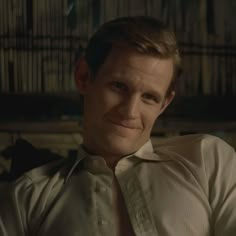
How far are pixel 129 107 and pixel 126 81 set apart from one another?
51mm

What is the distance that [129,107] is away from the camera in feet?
3.29

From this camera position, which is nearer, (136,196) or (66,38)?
(136,196)

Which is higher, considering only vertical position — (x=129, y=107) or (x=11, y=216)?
(x=129, y=107)

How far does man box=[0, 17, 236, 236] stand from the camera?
990mm

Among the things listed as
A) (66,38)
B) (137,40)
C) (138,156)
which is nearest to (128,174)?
(138,156)

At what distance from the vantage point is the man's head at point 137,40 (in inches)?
39.2

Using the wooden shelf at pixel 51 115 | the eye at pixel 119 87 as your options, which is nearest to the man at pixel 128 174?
the eye at pixel 119 87

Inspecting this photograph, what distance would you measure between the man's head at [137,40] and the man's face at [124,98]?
0.01 metres

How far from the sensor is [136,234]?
3.20 feet

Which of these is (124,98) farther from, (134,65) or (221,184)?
(221,184)

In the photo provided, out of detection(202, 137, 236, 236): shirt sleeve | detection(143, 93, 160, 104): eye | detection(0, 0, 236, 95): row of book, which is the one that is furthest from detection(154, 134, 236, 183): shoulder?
detection(0, 0, 236, 95): row of book

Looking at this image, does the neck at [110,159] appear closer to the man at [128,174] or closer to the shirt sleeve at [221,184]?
the man at [128,174]

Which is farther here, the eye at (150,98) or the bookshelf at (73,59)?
the bookshelf at (73,59)

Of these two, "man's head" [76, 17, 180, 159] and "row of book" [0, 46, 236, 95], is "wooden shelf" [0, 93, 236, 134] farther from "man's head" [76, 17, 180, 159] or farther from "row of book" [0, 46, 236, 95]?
"man's head" [76, 17, 180, 159]
